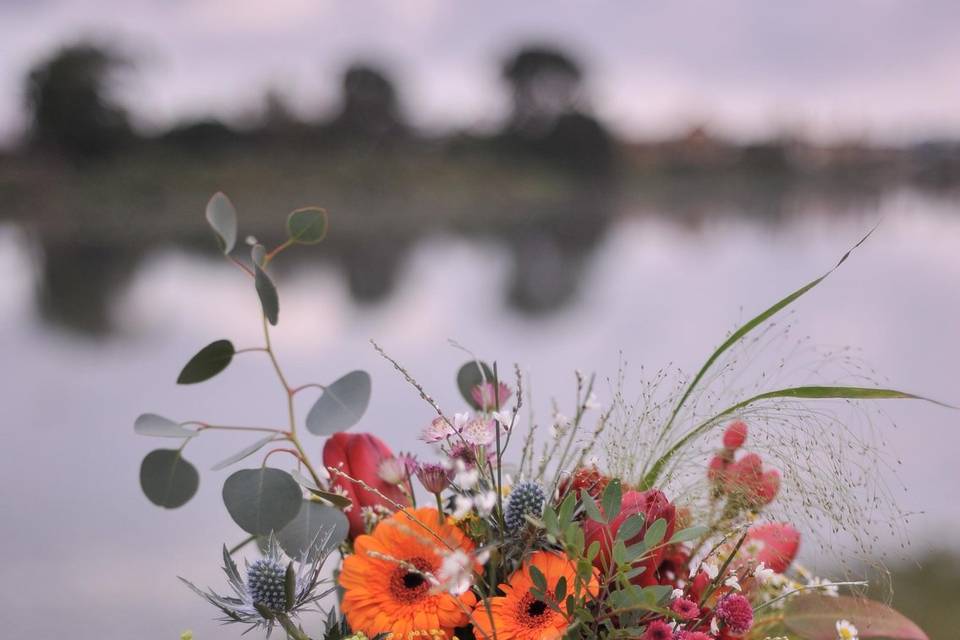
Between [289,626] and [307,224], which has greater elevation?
[307,224]

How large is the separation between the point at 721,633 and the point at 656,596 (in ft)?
0.28

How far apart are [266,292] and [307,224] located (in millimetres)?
74

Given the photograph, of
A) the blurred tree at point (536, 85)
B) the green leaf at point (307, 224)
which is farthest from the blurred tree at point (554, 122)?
the green leaf at point (307, 224)

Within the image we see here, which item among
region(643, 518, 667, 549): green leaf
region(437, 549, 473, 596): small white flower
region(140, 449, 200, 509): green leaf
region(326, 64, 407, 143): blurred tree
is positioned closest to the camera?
region(437, 549, 473, 596): small white flower

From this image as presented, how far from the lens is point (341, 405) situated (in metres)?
0.52

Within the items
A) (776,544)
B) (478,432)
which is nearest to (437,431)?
(478,432)

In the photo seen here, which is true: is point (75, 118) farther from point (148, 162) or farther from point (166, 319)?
point (166, 319)

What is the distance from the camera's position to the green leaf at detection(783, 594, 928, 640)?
46 centimetres

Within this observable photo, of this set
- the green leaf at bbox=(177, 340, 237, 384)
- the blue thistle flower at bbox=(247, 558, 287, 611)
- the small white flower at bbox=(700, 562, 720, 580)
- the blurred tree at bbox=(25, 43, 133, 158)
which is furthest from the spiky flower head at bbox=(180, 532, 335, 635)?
the blurred tree at bbox=(25, 43, 133, 158)

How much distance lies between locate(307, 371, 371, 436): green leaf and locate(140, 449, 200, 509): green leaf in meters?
0.08

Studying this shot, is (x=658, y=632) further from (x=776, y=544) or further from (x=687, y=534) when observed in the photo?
(x=776, y=544)

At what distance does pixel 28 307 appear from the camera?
34.0 feet

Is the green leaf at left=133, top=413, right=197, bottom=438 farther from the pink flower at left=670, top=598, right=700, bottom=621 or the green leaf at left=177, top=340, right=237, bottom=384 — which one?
the pink flower at left=670, top=598, right=700, bottom=621

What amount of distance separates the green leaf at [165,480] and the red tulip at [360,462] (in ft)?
0.27
